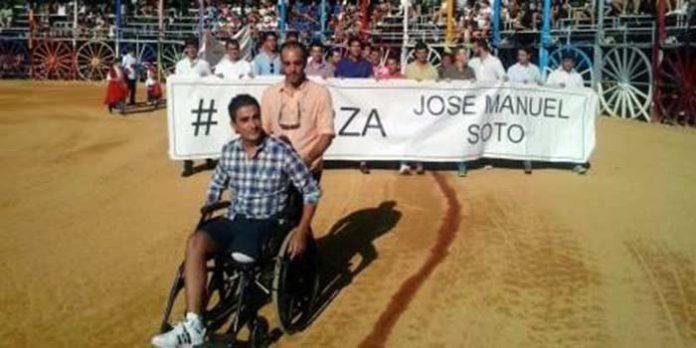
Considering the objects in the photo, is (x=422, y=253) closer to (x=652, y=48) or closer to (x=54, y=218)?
(x=54, y=218)

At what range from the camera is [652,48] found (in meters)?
19.2

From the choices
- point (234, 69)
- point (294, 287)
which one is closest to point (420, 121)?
point (234, 69)

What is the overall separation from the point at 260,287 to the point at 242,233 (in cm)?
38

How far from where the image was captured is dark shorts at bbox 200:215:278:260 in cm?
522

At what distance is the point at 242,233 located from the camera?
531 cm

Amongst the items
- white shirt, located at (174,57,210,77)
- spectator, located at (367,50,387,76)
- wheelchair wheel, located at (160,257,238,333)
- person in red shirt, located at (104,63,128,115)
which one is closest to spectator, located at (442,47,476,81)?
spectator, located at (367,50,387,76)

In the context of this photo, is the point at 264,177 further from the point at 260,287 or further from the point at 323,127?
the point at 323,127

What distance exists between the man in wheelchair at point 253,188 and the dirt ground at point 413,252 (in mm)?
686

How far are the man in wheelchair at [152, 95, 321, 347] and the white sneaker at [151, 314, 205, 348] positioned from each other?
0.50 meters

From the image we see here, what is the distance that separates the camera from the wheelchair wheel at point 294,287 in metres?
5.26

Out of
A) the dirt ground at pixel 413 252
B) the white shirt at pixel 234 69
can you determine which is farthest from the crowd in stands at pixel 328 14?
the dirt ground at pixel 413 252

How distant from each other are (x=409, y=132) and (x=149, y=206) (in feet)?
12.1

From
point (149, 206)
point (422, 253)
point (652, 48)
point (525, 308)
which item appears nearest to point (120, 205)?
point (149, 206)

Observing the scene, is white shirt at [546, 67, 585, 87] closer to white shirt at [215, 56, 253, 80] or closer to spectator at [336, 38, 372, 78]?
spectator at [336, 38, 372, 78]
